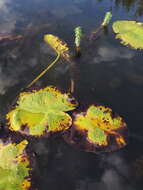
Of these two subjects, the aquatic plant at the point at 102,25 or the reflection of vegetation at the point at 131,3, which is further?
the reflection of vegetation at the point at 131,3

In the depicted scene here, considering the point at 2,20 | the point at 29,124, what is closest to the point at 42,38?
the point at 2,20

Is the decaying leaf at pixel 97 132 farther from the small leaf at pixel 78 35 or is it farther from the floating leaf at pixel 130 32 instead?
the floating leaf at pixel 130 32

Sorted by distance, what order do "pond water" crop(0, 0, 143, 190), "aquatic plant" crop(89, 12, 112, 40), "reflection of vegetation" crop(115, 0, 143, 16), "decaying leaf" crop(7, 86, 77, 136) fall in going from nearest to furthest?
"pond water" crop(0, 0, 143, 190), "decaying leaf" crop(7, 86, 77, 136), "aquatic plant" crop(89, 12, 112, 40), "reflection of vegetation" crop(115, 0, 143, 16)

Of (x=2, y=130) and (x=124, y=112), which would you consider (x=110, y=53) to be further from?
(x=2, y=130)

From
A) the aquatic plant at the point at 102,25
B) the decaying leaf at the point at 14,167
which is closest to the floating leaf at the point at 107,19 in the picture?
the aquatic plant at the point at 102,25

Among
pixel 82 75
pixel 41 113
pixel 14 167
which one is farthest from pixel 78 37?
pixel 14 167

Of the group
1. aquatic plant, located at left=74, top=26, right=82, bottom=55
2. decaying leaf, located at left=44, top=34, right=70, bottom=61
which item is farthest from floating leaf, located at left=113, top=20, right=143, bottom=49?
decaying leaf, located at left=44, top=34, right=70, bottom=61

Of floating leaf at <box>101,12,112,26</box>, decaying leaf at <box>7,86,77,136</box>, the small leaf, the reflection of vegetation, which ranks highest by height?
the reflection of vegetation

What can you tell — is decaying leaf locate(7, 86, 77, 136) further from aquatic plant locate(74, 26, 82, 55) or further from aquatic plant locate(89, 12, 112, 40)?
aquatic plant locate(89, 12, 112, 40)
